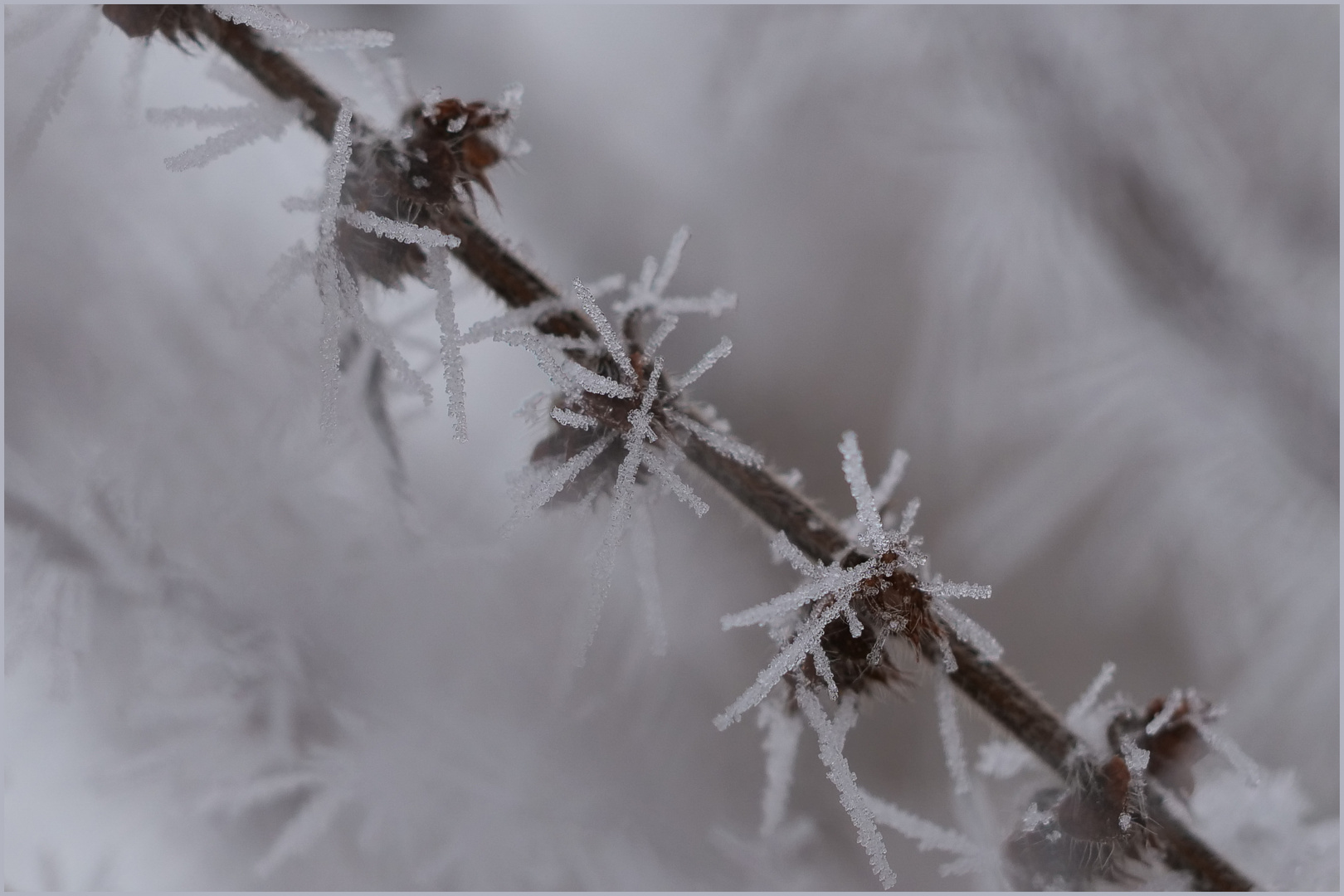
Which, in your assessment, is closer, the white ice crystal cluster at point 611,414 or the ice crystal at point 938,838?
the white ice crystal cluster at point 611,414

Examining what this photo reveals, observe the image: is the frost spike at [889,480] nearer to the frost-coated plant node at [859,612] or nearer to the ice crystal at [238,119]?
the frost-coated plant node at [859,612]

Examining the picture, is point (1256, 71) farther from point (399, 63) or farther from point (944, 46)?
point (399, 63)

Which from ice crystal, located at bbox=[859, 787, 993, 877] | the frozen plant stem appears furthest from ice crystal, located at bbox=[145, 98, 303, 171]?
ice crystal, located at bbox=[859, 787, 993, 877]

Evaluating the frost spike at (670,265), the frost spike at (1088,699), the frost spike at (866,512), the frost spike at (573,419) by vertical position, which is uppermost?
the frost spike at (670,265)

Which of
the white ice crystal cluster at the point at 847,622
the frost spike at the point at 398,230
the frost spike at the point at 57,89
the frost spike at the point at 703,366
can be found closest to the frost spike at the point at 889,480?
the white ice crystal cluster at the point at 847,622

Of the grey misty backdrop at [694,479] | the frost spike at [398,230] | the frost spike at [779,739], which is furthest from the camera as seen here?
the grey misty backdrop at [694,479]

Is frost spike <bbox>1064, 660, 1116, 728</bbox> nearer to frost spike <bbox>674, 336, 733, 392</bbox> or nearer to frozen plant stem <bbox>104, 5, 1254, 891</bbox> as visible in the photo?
frozen plant stem <bbox>104, 5, 1254, 891</bbox>
